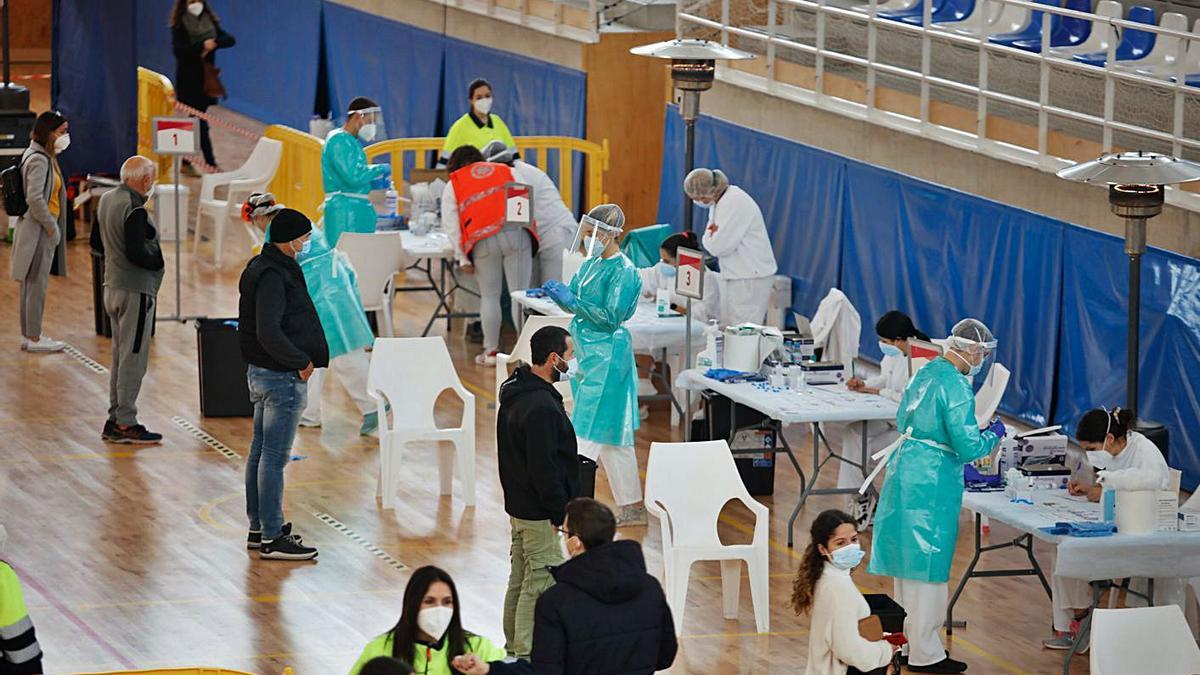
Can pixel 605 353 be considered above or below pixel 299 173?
below

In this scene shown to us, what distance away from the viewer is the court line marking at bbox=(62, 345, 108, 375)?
Answer: 14.7m

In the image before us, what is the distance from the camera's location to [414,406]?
11953 mm

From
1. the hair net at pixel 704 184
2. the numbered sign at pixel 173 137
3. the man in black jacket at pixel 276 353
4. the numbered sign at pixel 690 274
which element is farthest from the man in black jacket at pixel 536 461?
the numbered sign at pixel 173 137

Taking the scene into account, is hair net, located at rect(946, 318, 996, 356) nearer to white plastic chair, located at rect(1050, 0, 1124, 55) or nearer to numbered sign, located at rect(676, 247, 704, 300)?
numbered sign, located at rect(676, 247, 704, 300)

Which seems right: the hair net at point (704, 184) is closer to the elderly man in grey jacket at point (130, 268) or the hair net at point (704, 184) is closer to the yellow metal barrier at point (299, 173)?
the elderly man in grey jacket at point (130, 268)

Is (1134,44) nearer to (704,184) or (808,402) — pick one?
(704,184)

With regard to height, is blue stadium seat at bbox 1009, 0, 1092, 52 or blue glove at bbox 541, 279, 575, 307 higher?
blue stadium seat at bbox 1009, 0, 1092, 52

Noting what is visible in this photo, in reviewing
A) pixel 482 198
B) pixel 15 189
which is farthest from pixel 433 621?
pixel 15 189

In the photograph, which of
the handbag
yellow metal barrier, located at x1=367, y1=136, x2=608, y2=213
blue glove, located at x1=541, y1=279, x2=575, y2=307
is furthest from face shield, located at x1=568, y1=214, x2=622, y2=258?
the handbag

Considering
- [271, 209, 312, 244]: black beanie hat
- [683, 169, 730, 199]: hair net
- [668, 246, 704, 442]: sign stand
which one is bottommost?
[668, 246, 704, 442]: sign stand

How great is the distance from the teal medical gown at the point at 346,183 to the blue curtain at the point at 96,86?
4128 millimetres

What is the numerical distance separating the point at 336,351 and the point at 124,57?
7.18 m

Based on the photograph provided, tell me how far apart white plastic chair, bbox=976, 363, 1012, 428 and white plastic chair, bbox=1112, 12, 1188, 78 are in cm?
332

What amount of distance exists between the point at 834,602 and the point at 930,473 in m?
1.90
